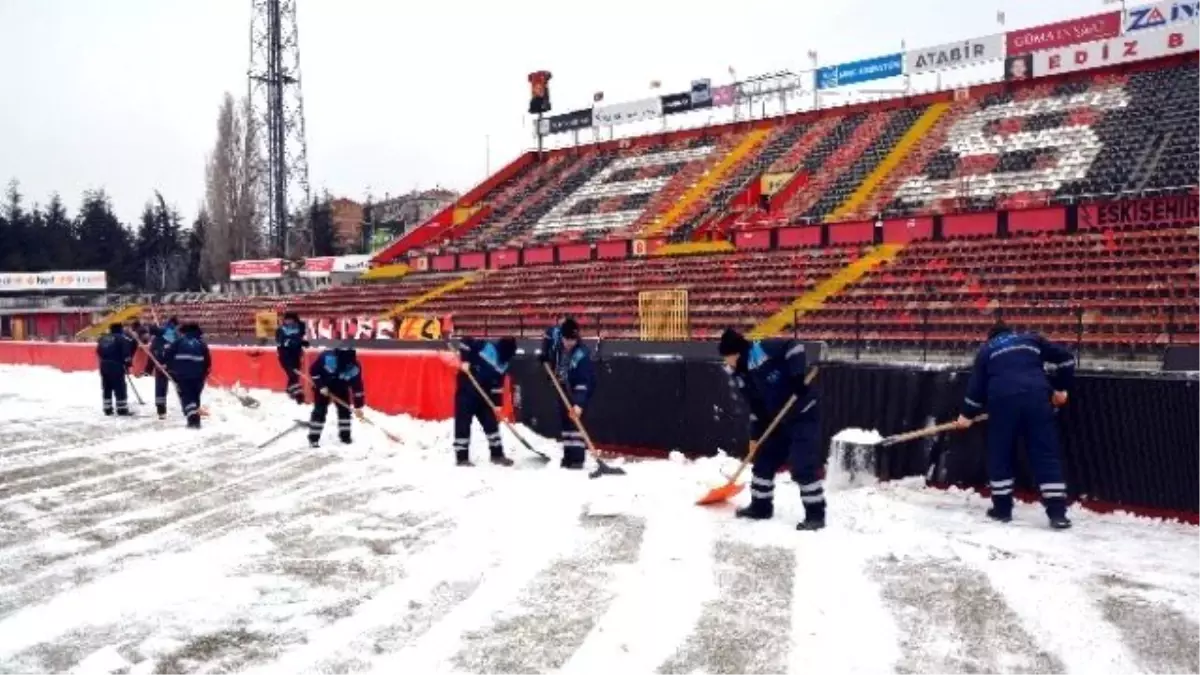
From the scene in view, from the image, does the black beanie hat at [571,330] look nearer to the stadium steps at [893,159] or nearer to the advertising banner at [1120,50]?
the stadium steps at [893,159]

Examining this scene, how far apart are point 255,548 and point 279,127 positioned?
40.6m

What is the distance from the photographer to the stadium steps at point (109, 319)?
112 feet

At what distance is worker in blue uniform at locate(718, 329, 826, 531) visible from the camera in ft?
22.5

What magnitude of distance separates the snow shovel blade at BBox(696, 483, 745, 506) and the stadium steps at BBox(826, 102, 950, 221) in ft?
56.5

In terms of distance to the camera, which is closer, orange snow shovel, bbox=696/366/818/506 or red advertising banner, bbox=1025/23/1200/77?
orange snow shovel, bbox=696/366/818/506

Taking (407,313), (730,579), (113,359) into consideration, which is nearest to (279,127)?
(407,313)

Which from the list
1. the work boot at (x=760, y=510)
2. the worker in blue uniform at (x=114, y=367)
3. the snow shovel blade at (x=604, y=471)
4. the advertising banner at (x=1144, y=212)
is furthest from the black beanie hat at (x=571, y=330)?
the advertising banner at (x=1144, y=212)

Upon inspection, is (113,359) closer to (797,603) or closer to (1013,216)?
(797,603)

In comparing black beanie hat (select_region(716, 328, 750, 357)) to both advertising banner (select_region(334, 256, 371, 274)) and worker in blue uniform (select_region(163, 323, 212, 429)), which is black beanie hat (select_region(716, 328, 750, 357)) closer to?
worker in blue uniform (select_region(163, 323, 212, 429))

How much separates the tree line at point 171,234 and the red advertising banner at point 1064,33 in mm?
38850

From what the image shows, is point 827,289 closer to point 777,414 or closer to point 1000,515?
point 1000,515

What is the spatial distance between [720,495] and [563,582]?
2.27 m

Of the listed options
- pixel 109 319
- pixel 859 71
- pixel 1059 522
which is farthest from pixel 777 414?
pixel 109 319

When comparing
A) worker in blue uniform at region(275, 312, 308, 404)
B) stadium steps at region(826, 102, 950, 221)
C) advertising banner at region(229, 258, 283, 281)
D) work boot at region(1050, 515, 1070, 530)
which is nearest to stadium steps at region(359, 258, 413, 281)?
advertising banner at region(229, 258, 283, 281)
